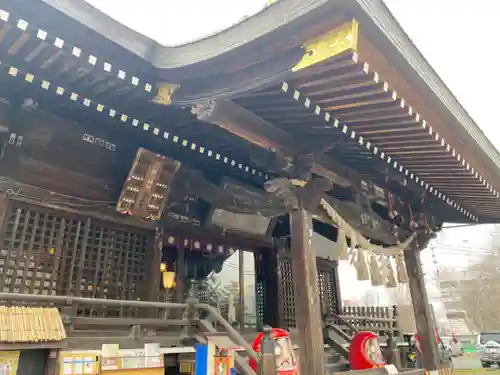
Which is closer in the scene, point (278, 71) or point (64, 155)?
point (278, 71)

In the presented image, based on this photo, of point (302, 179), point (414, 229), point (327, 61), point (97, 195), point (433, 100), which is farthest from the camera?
point (414, 229)

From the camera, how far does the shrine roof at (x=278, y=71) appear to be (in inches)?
134

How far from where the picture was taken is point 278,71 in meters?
3.73

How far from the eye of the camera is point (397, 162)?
5.84 metres

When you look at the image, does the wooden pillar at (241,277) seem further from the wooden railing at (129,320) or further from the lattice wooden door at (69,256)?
the lattice wooden door at (69,256)

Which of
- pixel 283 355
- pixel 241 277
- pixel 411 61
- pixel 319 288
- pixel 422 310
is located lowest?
pixel 283 355

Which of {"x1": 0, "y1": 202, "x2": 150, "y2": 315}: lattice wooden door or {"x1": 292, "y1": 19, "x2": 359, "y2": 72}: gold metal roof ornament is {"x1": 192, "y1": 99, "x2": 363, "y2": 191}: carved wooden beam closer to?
{"x1": 292, "y1": 19, "x2": 359, "y2": 72}: gold metal roof ornament

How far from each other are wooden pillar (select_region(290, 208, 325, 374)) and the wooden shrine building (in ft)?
0.07

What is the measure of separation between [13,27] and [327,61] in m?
2.76

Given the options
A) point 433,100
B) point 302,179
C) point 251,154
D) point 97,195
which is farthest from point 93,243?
point 433,100

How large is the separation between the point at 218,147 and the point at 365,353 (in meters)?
4.42

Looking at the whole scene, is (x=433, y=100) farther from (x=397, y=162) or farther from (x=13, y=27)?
(x=13, y=27)

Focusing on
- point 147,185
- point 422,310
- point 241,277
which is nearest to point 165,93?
point 147,185

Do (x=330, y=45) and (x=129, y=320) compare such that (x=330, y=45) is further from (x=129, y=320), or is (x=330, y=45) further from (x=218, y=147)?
(x=129, y=320)
